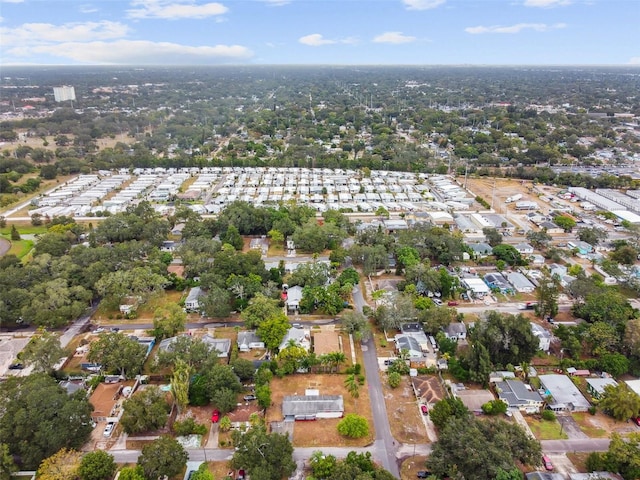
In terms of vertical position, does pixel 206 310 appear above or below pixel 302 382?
above

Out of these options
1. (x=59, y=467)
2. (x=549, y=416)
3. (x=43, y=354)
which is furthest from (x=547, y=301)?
(x=43, y=354)

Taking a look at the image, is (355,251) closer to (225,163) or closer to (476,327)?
(476,327)

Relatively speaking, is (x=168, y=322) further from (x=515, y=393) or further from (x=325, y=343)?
(x=515, y=393)

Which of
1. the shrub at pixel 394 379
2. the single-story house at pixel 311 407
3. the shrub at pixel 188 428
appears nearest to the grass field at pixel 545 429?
the shrub at pixel 394 379

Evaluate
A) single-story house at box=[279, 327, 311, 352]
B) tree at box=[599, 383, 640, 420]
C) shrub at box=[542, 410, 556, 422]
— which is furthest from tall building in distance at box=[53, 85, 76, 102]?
tree at box=[599, 383, 640, 420]

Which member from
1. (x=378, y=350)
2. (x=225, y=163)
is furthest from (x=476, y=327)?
(x=225, y=163)

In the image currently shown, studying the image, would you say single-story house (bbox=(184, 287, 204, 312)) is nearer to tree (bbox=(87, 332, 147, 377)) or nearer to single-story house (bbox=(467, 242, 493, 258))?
tree (bbox=(87, 332, 147, 377))
